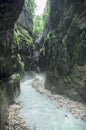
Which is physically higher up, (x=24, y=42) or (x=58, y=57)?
(x=24, y=42)

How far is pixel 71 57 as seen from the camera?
30906mm

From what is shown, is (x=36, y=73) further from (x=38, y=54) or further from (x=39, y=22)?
(x=39, y=22)

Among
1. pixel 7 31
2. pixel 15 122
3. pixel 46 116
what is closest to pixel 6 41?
pixel 7 31

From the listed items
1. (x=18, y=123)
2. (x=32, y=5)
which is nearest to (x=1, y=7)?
(x=18, y=123)

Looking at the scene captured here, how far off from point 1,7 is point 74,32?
1538 centimetres

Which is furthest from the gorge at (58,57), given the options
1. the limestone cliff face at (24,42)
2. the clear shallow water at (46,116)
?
the limestone cliff face at (24,42)

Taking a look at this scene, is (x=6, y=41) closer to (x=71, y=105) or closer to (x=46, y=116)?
(x=46, y=116)

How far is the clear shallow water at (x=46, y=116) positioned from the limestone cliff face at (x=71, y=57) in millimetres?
3983

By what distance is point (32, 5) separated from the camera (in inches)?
2997

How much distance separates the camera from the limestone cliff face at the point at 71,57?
28.0 metres

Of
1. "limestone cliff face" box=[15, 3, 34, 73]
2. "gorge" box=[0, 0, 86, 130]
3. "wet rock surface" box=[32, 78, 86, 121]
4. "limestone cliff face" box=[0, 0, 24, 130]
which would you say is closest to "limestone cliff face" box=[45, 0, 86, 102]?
"gorge" box=[0, 0, 86, 130]

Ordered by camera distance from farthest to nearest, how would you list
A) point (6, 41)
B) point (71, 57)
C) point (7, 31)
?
point (71, 57)
point (7, 31)
point (6, 41)

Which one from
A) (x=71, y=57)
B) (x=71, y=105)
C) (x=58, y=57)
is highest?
(x=71, y=57)

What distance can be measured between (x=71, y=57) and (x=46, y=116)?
1128cm
